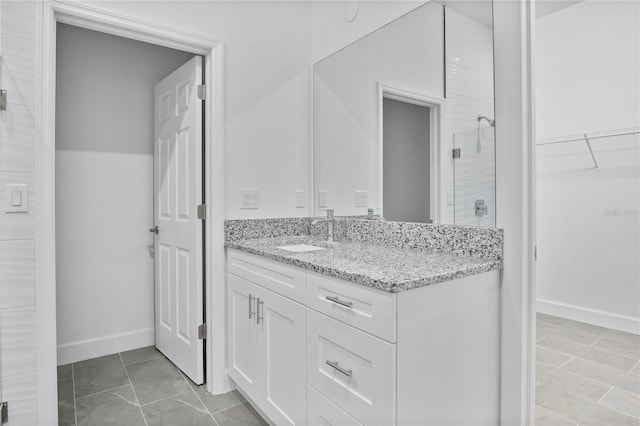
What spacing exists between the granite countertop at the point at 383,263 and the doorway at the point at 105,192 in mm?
1147

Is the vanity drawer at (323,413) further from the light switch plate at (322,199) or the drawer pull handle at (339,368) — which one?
the light switch plate at (322,199)

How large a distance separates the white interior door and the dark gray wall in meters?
1.07

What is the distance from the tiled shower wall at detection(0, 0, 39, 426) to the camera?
1575mm

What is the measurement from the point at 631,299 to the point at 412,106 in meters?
2.57

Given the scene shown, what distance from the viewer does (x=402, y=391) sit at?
1.12 metres

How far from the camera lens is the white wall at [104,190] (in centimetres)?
247

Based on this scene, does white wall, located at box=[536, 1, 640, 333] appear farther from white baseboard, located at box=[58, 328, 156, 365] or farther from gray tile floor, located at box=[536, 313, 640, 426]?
white baseboard, located at box=[58, 328, 156, 365]

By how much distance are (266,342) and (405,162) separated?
46.0 inches

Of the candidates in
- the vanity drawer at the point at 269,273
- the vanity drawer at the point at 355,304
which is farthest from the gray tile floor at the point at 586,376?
the vanity drawer at the point at 269,273

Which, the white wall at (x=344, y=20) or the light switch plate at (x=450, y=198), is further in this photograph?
the white wall at (x=344, y=20)

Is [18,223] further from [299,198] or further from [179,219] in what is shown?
[299,198]

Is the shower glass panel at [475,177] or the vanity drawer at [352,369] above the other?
the shower glass panel at [475,177]

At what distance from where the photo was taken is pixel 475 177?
1612 mm

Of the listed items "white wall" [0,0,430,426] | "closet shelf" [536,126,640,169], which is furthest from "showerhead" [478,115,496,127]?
"closet shelf" [536,126,640,169]
